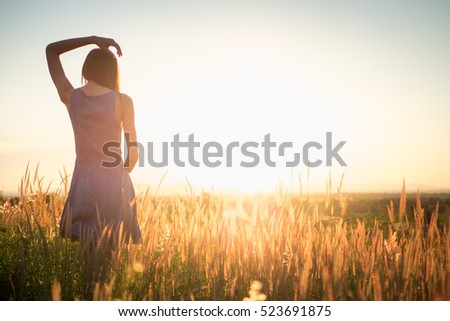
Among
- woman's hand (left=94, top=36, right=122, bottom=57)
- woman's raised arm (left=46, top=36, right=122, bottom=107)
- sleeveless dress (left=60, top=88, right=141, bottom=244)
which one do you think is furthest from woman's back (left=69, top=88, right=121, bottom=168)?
woman's hand (left=94, top=36, right=122, bottom=57)

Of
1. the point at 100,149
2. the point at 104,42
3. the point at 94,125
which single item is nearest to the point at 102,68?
the point at 104,42

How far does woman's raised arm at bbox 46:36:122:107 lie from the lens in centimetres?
302

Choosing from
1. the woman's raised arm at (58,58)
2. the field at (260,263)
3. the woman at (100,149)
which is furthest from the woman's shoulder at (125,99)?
the field at (260,263)

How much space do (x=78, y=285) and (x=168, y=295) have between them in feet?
2.02

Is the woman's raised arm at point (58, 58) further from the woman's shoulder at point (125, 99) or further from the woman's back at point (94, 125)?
the woman's shoulder at point (125, 99)

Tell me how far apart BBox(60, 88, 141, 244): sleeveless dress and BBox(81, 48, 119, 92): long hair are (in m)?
0.10

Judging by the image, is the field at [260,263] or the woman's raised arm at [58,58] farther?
the woman's raised arm at [58,58]

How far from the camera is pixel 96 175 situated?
2922 millimetres

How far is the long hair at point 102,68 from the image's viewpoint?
2.89 meters

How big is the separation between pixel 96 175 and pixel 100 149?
0.55 feet

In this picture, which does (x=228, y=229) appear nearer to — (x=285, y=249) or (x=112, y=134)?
(x=285, y=249)

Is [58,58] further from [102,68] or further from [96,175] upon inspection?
[96,175]

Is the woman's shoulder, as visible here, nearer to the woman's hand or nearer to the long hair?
the long hair
